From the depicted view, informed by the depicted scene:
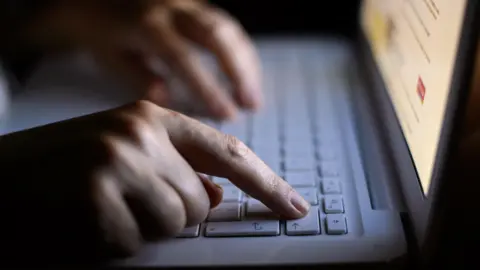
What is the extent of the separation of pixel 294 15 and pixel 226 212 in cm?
49

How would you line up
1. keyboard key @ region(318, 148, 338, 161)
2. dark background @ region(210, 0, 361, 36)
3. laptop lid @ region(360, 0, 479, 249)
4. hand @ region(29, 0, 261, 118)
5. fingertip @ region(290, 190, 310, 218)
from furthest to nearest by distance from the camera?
dark background @ region(210, 0, 361, 36) → hand @ region(29, 0, 261, 118) → keyboard key @ region(318, 148, 338, 161) → fingertip @ region(290, 190, 310, 218) → laptop lid @ region(360, 0, 479, 249)

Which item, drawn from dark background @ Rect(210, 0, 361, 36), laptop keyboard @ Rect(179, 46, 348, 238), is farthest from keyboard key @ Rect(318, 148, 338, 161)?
dark background @ Rect(210, 0, 361, 36)

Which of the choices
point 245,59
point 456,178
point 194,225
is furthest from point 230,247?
point 245,59

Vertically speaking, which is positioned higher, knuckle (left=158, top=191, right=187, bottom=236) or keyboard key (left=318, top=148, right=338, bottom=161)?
knuckle (left=158, top=191, right=187, bottom=236)

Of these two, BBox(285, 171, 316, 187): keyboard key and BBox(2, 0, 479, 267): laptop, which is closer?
BBox(2, 0, 479, 267): laptop

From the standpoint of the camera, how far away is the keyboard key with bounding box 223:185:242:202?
49cm

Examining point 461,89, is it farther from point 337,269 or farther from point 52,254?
point 52,254

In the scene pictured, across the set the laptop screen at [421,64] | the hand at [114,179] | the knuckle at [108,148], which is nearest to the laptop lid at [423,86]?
the laptop screen at [421,64]

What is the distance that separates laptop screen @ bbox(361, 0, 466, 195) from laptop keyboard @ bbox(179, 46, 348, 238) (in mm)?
75

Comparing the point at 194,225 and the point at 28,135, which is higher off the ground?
the point at 28,135

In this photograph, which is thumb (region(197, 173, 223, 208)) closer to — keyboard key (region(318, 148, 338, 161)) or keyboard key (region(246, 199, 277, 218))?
keyboard key (region(246, 199, 277, 218))

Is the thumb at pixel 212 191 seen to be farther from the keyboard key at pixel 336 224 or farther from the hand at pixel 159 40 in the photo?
the hand at pixel 159 40

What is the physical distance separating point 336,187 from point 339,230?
0.23 ft

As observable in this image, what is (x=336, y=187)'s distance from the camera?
20.0 inches
